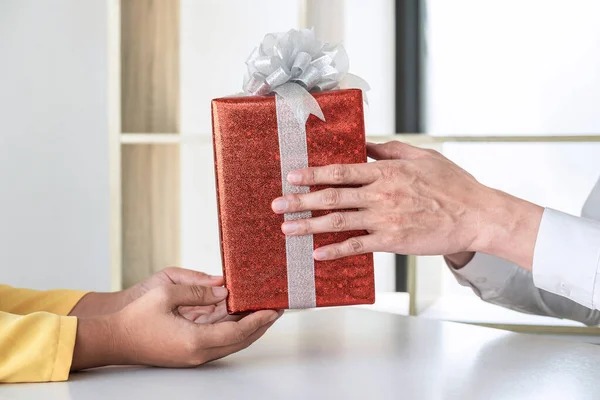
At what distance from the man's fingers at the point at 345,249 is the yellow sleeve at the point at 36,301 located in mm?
410

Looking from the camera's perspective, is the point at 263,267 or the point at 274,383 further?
the point at 263,267

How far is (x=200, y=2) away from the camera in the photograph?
2322 millimetres

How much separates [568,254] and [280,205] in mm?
410

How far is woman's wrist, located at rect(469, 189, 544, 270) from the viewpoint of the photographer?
111 cm

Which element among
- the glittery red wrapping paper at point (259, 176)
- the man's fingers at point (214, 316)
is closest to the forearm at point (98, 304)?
the man's fingers at point (214, 316)

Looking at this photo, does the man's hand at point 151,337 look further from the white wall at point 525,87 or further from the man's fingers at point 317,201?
the white wall at point 525,87

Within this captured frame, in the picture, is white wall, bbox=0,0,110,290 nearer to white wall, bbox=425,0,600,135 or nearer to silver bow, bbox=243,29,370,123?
white wall, bbox=425,0,600,135

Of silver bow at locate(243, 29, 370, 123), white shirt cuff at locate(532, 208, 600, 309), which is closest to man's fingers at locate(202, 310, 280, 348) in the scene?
silver bow at locate(243, 29, 370, 123)

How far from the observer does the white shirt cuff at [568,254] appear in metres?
1.11

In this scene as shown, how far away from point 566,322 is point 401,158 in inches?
49.3

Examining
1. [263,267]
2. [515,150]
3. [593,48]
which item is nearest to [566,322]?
[515,150]

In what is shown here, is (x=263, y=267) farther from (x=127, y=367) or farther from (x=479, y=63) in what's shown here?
(x=479, y=63)

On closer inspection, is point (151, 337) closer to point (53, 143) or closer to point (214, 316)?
point (214, 316)

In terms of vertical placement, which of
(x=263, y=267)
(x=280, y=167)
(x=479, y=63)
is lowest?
(x=263, y=267)
